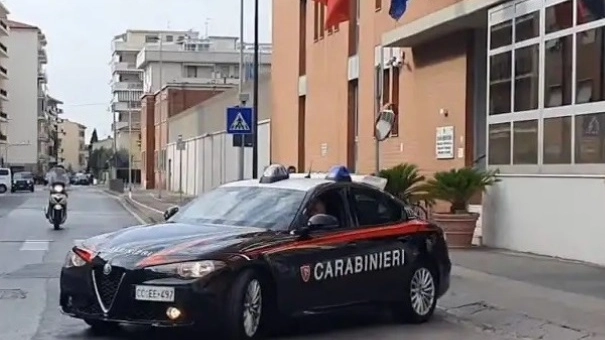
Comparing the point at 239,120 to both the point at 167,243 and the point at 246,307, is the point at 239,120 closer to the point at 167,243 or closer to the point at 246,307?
the point at 167,243

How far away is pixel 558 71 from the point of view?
18.0 meters

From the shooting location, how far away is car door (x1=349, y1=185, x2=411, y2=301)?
36.5ft

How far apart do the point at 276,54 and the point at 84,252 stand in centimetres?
3155

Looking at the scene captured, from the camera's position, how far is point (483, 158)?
22859mm

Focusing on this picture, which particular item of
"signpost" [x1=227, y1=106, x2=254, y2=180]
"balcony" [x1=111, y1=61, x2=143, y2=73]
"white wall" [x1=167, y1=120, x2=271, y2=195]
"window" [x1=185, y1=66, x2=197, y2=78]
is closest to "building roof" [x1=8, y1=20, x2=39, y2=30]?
"balcony" [x1=111, y1=61, x2=143, y2=73]

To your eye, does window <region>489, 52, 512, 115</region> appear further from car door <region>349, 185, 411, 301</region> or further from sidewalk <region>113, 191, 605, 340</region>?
car door <region>349, 185, 411, 301</region>

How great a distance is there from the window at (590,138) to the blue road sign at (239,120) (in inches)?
468

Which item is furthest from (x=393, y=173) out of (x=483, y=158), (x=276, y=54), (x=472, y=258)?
(x=276, y=54)

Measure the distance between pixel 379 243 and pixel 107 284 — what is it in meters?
2.88

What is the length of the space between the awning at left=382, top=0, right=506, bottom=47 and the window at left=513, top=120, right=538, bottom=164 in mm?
2231

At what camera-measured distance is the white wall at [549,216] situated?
16875 millimetres

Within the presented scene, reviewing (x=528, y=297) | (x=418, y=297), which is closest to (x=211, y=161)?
(x=528, y=297)

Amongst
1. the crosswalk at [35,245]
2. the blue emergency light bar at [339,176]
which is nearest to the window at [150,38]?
the crosswalk at [35,245]

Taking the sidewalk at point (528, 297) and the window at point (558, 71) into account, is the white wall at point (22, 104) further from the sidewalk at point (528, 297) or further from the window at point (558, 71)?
the sidewalk at point (528, 297)
